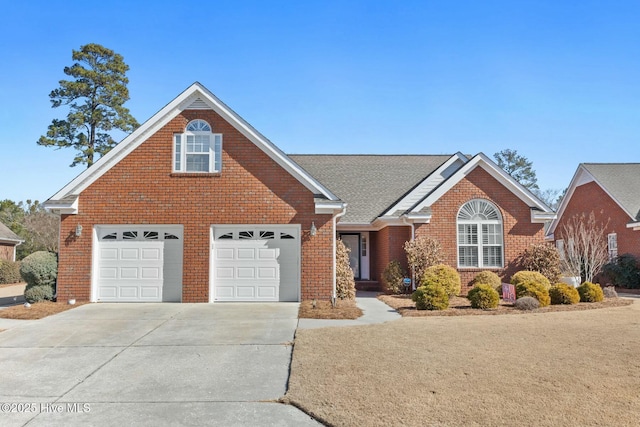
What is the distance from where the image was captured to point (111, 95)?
3916 cm

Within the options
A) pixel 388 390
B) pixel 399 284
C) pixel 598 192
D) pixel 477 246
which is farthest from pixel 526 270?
pixel 388 390

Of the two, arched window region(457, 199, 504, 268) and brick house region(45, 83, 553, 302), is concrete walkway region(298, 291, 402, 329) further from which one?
arched window region(457, 199, 504, 268)

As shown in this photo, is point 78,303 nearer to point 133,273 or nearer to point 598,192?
point 133,273

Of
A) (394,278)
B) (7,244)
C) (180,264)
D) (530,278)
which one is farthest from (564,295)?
(7,244)

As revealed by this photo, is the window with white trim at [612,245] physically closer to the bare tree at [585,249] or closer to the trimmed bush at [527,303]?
the bare tree at [585,249]

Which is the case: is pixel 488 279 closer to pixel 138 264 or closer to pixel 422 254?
pixel 422 254

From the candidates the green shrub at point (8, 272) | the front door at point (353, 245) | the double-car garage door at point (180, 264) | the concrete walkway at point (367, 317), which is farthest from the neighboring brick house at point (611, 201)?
the green shrub at point (8, 272)

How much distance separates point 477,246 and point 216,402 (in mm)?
14407

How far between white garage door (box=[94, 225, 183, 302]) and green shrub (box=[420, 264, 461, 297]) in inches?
322

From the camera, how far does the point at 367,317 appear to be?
40.9ft

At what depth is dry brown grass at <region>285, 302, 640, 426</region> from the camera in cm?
537

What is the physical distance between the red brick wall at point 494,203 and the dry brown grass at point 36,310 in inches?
488

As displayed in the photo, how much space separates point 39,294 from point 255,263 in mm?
6732

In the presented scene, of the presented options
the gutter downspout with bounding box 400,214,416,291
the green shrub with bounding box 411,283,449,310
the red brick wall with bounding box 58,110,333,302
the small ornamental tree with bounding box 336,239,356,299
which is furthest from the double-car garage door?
the gutter downspout with bounding box 400,214,416,291
